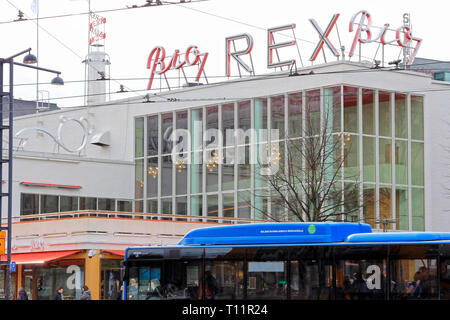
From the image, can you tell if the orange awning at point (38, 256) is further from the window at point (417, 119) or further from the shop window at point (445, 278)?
the shop window at point (445, 278)

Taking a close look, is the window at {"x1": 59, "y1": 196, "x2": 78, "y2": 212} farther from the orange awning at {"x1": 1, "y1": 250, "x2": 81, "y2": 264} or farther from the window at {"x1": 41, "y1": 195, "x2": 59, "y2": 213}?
the orange awning at {"x1": 1, "y1": 250, "x2": 81, "y2": 264}

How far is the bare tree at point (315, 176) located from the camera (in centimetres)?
3431

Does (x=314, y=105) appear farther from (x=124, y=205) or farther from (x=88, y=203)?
(x=88, y=203)

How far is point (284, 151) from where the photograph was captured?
41219 mm

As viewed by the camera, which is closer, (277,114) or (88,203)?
(277,114)

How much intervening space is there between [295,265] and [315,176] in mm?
17471

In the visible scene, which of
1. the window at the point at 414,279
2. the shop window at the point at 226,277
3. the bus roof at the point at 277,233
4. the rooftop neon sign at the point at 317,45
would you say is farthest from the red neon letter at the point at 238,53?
the window at the point at 414,279

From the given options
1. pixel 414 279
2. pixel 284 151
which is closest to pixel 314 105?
pixel 284 151

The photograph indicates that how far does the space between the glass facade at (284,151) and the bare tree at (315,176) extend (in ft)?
0.64

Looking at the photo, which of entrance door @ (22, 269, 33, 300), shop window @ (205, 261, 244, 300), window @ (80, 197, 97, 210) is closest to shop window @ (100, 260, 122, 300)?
entrance door @ (22, 269, 33, 300)

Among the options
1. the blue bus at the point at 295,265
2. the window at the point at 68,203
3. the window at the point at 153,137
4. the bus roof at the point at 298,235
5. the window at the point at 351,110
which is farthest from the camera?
the window at the point at 153,137

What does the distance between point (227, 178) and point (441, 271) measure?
31.0 metres

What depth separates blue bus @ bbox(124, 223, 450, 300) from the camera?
15828mm
